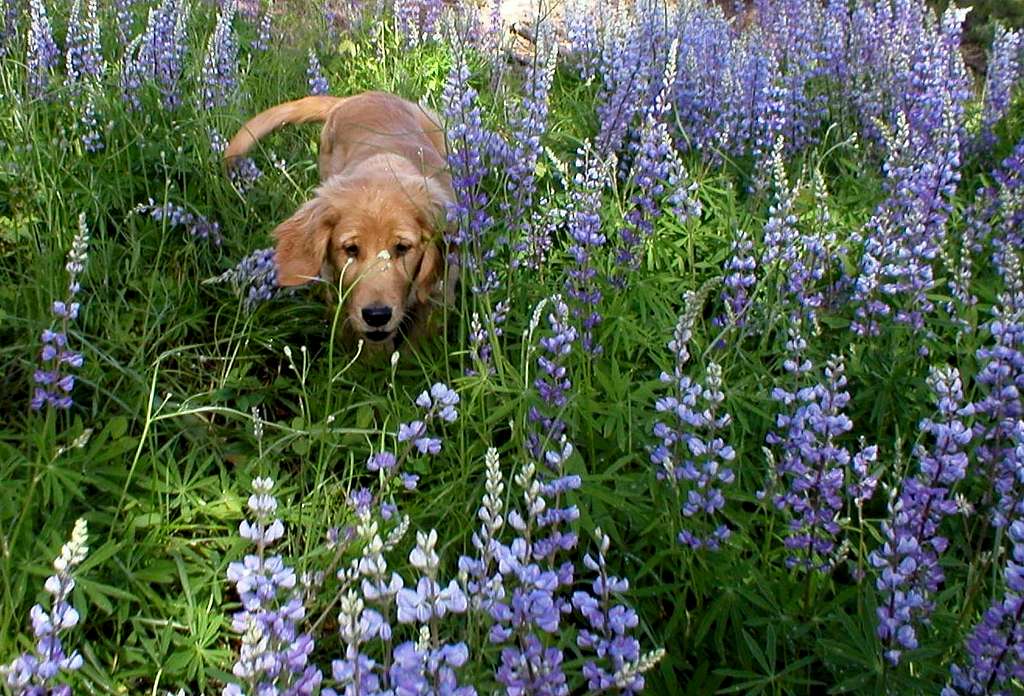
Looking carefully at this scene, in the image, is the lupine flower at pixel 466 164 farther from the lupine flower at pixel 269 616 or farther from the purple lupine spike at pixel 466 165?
the lupine flower at pixel 269 616

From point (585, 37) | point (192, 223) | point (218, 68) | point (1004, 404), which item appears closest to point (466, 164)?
point (192, 223)

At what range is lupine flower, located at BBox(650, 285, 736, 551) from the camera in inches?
62.3

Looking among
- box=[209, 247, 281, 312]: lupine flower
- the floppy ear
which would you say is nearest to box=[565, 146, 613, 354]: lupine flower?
the floppy ear

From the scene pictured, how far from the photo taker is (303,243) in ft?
10.2

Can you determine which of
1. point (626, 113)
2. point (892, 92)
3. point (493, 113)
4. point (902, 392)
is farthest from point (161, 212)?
point (892, 92)

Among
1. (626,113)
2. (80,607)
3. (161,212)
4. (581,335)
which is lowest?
(80,607)

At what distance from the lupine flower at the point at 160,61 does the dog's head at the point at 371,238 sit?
100cm

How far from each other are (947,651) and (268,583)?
3.85ft

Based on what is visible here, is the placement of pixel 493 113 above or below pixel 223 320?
above

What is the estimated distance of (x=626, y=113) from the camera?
11.3ft

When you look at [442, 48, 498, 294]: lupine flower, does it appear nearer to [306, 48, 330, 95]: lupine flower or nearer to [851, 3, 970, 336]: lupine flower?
[851, 3, 970, 336]: lupine flower

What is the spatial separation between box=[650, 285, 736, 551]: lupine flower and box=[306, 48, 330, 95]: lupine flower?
315cm

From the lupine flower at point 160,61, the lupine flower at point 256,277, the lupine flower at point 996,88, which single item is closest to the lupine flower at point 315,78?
the lupine flower at point 160,61

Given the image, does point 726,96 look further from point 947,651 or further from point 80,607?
point 80,607
